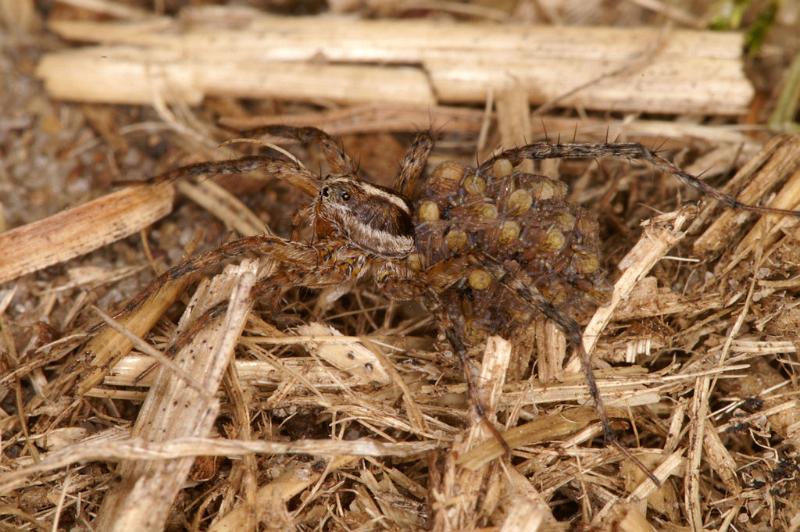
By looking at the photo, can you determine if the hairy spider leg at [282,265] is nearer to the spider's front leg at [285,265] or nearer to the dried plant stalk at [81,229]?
the spider's front leg at [285,265]

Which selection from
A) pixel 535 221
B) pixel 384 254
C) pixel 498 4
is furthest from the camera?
pixel 498 4

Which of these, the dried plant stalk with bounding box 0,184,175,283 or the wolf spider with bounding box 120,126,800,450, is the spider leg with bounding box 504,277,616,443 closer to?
the wolf spider with bounding box 120,126,800,450

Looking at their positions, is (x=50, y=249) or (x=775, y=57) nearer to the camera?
(x=50, y=249)

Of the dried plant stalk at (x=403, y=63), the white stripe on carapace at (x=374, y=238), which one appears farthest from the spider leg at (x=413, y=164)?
the dried plant stalk at (x=403, y=63)

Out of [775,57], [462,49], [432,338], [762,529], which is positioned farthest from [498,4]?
[762,529]

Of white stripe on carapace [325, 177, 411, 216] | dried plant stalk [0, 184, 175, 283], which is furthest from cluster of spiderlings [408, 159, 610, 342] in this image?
dried plant stalk [0, 184, 175, 283]

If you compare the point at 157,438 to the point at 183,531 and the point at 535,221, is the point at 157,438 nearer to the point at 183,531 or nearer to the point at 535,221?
the point at 183,531
